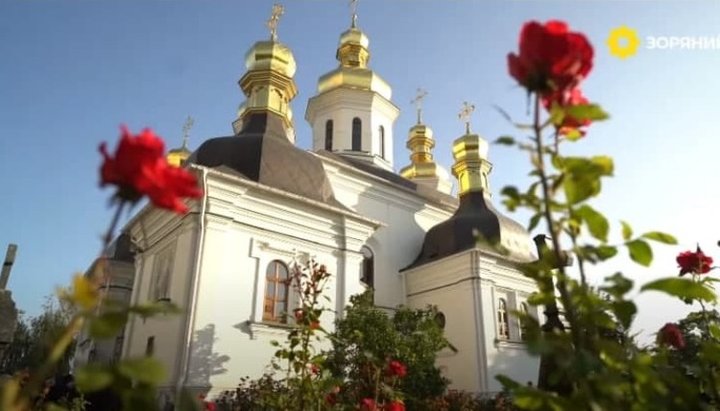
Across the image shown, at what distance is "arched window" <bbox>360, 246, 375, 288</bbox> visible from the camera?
51.0 ft

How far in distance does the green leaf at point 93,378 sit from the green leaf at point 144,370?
31mm

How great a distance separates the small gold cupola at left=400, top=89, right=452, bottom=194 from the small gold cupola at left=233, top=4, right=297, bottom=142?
11.4 meters

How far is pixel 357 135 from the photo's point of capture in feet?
69.0

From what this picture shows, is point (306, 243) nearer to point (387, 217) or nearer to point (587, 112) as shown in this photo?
point (387, 217)

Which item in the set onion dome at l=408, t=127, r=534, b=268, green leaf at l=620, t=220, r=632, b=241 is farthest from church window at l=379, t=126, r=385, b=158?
green leaf at l=620, t=220, r=632, b=241

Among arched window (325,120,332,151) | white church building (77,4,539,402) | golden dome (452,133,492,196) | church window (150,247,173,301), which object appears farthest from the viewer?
arched window (325,120,332,151)

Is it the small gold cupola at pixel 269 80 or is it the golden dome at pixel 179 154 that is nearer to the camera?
the small gold cupola at pixel 269 80

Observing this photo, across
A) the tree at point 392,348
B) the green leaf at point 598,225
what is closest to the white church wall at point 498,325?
the tree at point 392,348

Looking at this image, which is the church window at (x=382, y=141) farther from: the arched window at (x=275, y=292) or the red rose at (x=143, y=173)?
the red rose at (x=143, y=173)

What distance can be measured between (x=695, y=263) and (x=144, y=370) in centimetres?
287

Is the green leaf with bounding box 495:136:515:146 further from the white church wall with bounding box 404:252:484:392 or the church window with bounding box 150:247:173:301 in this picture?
the white church wall with bounding box 404:252:484:392

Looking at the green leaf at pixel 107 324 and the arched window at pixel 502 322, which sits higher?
the arched window at pixel 502 322

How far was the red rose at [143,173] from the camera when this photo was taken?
1095 millimetres

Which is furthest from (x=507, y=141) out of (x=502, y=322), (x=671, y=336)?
(x=502, y=322)
